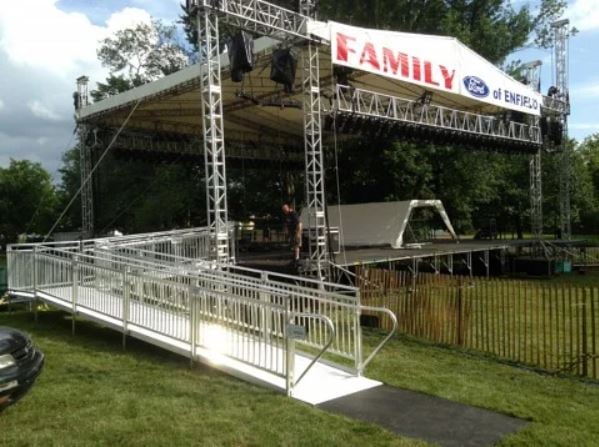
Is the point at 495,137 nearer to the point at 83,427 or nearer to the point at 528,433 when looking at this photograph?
the point at 528,433

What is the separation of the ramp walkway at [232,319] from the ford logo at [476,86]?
35.1 ft

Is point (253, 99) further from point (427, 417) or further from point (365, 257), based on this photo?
point (427, 417)

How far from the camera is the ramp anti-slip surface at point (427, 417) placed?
450 centimetres

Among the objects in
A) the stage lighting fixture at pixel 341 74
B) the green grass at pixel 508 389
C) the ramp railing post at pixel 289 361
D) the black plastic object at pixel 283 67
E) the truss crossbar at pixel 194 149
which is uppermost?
the stage lighting fixture at pixel 341 74

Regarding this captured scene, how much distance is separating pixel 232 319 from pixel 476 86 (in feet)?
42.4

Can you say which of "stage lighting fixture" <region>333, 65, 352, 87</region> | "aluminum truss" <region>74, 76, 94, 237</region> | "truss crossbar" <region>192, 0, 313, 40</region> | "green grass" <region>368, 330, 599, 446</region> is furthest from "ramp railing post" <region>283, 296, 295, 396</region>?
"aluminum truss" <region>74, 76, 94, 237</region>

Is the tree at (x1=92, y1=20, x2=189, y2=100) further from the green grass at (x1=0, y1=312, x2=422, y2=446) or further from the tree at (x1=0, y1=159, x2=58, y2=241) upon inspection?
the green grass at (x1=0, y1=312, x2=422, y2=446)

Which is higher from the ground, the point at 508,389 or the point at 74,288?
the point at 74,288

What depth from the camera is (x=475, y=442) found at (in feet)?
14.4

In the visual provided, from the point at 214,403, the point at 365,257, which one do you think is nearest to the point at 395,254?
the point at 365,257

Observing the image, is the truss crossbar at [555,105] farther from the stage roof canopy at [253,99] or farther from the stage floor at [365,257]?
the stage floor at [365,257]

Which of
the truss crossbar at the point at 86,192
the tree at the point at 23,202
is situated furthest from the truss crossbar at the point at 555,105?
the tree at the point at 23,202

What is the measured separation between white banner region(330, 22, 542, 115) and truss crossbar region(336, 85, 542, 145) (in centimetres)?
105

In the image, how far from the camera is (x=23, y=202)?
48000 millimetres
